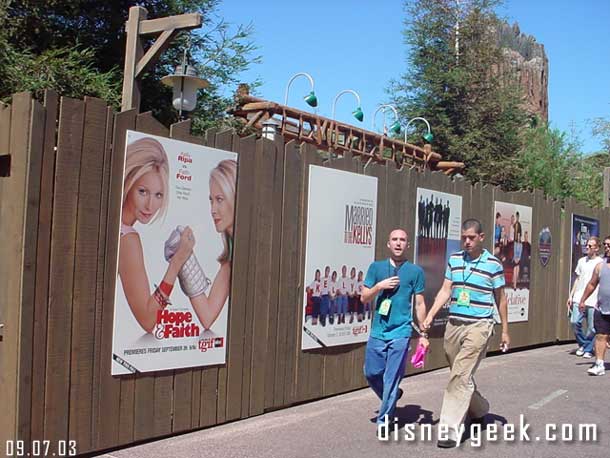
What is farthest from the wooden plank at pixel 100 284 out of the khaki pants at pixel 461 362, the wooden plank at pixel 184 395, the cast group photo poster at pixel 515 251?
the cast group photo poster at pixel 515 251

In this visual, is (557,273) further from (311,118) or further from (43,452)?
(43,452)

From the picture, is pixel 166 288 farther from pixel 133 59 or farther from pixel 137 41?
pixel 137 41

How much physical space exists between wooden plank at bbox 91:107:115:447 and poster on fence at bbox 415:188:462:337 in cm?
492

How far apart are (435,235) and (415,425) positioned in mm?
3655

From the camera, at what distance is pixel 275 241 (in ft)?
24.3

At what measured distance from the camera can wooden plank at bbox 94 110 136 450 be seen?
571 centimetres

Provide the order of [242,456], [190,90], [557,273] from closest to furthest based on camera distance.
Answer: [242,456], [190,90], [557,273]

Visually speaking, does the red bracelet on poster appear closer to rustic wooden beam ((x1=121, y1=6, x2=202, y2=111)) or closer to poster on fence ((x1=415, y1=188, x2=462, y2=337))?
rustic wooden beam ((x1=121, y1=6, x2=202, y2=111))

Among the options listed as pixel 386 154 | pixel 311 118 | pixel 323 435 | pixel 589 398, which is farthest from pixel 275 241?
pixel 386 154

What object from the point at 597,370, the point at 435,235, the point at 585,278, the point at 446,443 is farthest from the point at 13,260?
the point at 585,278

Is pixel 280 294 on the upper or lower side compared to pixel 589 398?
upper

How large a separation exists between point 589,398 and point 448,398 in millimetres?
2904

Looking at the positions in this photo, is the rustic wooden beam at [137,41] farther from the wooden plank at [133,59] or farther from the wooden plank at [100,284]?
the wooden plank at [100,284]

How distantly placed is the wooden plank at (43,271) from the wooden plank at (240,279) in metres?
1.97
